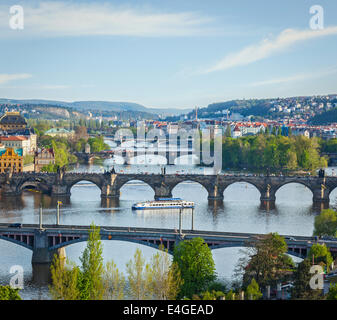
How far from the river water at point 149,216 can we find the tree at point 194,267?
4.26 ft

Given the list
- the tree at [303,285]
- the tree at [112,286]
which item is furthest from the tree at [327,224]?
the tree at [112,286]

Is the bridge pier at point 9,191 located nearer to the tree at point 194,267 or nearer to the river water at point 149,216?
the river water at point 149,216

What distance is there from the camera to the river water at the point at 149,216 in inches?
807

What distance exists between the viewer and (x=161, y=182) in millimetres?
36219

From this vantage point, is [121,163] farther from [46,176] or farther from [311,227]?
[311,227]

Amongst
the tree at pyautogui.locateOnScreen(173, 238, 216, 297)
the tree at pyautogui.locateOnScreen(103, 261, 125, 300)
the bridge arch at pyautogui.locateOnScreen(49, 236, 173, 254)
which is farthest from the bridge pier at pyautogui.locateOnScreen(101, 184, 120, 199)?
the tree at pyautogui.locateOnScreen(173, 238, 216, 297)

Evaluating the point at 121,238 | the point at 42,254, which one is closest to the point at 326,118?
the point at 121,238

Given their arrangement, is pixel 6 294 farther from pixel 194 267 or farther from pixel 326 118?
pixel 326 118

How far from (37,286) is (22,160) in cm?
2594

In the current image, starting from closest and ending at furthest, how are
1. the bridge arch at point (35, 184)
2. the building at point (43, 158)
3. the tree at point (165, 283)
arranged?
the tree at point (165, 283)
the bridge arch at point (35, 184)
the building at point (43, 158)

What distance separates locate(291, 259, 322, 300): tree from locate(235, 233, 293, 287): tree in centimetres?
91

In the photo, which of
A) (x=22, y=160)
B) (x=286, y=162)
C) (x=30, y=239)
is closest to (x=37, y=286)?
(x=30, y=239)

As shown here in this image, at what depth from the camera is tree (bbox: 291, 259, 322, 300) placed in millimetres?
13422

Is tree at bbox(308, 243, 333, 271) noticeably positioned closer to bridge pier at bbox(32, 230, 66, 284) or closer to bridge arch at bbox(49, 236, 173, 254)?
bridge arch at bbox(49, 236, 173, 254)
